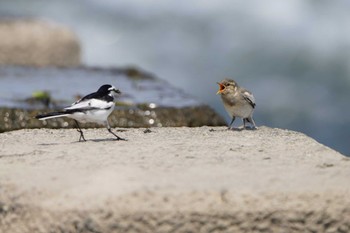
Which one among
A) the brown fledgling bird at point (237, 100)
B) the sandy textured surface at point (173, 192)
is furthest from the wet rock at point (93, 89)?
the sandy textured surface at point (173, 192)

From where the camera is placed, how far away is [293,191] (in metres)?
4.45

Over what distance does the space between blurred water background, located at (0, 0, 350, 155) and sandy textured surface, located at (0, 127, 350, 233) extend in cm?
1038

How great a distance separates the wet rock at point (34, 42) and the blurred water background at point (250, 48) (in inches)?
104

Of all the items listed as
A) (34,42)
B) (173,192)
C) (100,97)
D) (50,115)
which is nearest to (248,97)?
(100,97)

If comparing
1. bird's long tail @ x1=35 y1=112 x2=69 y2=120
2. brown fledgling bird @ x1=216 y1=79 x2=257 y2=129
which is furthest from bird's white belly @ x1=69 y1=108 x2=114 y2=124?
brown fledgling bird @ x1=216 y1=79 x2=257 y2=129

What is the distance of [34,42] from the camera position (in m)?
13.7

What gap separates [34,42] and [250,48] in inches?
238

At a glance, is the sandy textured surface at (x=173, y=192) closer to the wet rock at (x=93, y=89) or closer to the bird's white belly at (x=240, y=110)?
the bird's white belly at (x=240, y=110)

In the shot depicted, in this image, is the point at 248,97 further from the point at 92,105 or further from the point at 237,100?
the point at 92,105

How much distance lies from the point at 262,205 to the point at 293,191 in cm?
15

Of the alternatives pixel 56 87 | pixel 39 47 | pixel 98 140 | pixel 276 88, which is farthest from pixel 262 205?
pixel 276 88

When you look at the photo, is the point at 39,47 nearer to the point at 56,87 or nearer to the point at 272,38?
the point at 56,87

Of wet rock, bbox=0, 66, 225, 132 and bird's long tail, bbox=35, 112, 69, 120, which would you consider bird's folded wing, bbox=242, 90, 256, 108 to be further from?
bird's long tail, bbox=35, 112, 69, 120

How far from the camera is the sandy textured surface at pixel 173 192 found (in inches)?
170
